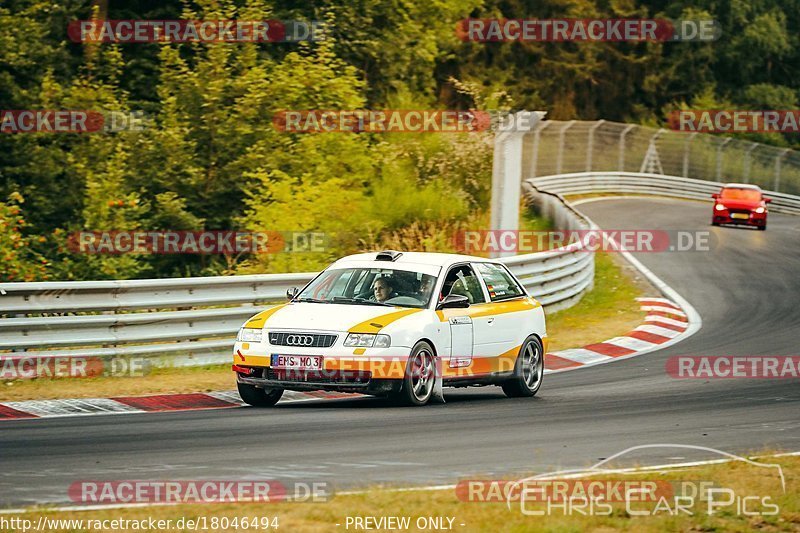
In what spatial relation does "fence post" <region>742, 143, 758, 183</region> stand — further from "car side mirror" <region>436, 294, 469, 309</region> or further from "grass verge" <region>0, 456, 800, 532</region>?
"grass verge" <region>0, 456, 800, 532</region>

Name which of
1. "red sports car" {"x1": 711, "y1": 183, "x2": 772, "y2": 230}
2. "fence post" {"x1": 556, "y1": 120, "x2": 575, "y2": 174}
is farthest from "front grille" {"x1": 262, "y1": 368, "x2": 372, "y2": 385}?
"fence post" {"x1": 556, "y1": 120, "x2": 575, "y2": 174}

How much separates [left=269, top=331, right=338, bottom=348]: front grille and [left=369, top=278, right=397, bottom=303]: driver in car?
0.98 m

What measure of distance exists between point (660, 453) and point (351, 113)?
1994cm

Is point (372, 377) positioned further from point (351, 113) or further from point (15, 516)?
point (351, 113)

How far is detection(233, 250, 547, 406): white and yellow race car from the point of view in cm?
1192

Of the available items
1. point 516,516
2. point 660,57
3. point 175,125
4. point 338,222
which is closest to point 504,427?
point 516,516

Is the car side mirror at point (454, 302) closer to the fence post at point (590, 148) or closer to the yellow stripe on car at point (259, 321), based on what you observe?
the yellow stripe on car at point (259, 321)

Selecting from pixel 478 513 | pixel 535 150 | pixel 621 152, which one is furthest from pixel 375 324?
pixel 621 152

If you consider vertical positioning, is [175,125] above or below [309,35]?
below

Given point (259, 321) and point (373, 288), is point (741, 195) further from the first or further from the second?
point (259, 321)

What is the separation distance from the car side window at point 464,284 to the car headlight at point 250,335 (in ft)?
6.59

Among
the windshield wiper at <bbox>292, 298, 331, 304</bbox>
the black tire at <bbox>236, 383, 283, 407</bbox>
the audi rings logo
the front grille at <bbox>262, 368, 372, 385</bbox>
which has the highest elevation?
the windshield wiper at <bbox>292, 298, 331, 304</bbox>

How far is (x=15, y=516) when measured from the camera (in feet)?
23.4

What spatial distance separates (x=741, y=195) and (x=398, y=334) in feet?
96.3
